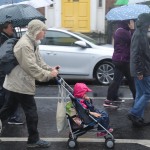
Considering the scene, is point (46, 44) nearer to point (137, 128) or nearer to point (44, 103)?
point (44, 103)

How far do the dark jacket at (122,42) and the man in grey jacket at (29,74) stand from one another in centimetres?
236

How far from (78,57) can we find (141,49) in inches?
167

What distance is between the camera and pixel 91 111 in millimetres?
6051

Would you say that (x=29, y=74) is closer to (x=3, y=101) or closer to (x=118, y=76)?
(x=3, y=101)

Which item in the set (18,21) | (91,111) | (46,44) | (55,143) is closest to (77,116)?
(91,111)

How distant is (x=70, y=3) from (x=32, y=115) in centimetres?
1415

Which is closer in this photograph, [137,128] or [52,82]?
[137,128]

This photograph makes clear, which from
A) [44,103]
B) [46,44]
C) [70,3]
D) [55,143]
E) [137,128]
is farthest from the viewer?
[70,3]

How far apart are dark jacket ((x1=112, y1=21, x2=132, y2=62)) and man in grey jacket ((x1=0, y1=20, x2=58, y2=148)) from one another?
7.75 ft

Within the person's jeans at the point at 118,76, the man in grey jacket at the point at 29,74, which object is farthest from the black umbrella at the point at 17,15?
the person's jeans at the point at 118,76

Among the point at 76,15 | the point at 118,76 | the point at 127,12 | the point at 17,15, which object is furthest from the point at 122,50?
the point at 76,15

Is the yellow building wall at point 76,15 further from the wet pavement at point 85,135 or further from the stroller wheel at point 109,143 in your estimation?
the stroller wheel at point 109,143

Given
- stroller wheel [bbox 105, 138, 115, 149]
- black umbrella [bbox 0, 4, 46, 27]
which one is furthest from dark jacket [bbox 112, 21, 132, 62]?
stroller wheel [bbox 105, 138, 115, 149]

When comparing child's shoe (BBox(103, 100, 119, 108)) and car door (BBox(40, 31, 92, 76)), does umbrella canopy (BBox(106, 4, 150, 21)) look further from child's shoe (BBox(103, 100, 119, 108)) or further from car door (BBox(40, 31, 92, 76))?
car door (BBox(40, 31, 92, 76))
